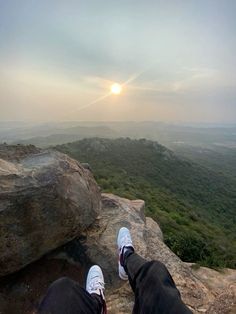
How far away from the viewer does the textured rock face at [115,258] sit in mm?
5078

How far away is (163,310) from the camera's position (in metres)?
2.83

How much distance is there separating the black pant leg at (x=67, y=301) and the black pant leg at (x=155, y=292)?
0.48 meters

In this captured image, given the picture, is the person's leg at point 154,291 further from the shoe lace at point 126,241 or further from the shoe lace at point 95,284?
the shoe lace at point 126,241


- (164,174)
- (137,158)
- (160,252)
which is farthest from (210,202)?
(160,252)

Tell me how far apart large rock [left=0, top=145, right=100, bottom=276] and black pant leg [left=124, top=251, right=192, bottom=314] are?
6.33 feet

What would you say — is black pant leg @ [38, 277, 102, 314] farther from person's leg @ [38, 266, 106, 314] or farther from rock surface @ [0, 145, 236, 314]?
rock surface @ [0, 145, 236, 314]

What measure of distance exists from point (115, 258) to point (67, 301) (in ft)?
9.27

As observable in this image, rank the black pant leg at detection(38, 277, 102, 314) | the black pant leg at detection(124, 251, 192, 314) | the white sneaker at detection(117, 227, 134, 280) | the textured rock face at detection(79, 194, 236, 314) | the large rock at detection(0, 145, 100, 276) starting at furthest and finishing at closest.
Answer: the textured rock face at detection(79, 194, 236, 314)
the large rock at detection(0, 145, 100, 276)
the white sneaker at detection(117, 227, 134, 280)
the black pant leg at detection(38, 277, 102, 314)
the black pant leg at detection(124, 251, 192, 314)

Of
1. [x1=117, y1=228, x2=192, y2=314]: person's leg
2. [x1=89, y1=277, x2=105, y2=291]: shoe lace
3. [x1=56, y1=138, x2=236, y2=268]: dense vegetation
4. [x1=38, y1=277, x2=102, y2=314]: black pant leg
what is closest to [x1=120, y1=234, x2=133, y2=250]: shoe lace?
[x1=89, y1=277, x2=105, y2=291]: shoe lace

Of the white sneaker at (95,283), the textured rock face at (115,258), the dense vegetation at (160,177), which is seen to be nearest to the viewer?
the white sneaker at (95,283)

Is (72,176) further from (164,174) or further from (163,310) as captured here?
(164,174)

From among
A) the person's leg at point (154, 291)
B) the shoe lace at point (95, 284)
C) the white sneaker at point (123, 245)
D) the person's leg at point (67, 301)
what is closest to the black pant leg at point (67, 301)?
the person's leg at point (67, 301)

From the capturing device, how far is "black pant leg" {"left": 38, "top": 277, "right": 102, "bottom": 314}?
3.00 meters

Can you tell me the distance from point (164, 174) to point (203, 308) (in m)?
39.2
